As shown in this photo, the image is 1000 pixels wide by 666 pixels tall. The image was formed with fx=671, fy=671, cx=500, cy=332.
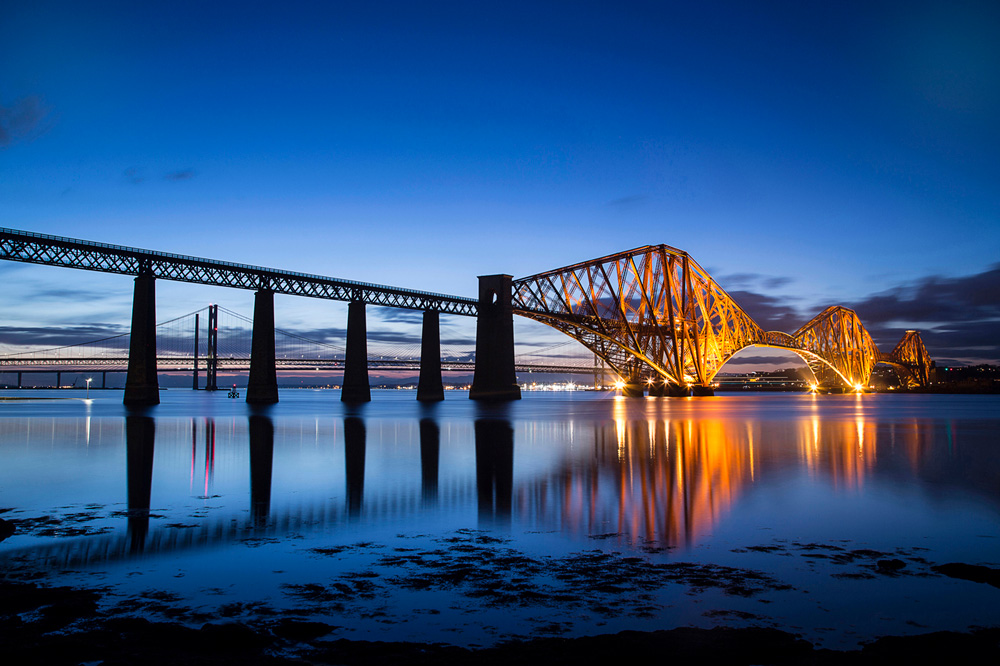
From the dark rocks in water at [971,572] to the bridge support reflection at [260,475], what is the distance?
834cm

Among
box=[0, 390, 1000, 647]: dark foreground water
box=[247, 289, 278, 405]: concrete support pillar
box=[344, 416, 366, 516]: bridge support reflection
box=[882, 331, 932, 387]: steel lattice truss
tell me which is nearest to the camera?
box=[0, 390, 1000, 647]: dark foreground water

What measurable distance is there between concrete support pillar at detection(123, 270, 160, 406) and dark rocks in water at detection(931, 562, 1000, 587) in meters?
47.7

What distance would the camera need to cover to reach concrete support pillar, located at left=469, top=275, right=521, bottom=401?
69938mm

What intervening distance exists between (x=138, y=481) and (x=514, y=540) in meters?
9.52

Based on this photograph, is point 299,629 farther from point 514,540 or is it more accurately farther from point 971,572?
point 971,572

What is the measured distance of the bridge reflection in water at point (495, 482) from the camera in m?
8.98

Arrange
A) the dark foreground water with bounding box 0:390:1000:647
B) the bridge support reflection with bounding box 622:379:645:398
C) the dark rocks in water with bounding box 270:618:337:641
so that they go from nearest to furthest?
the dark rocks in water with bounding box 270:618:337:641 → the dark foreground water with bounding box 0:390:1000:647 → the bridge support reflection with bounding box 622:379:645:398

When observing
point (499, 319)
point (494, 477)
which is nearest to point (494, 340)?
point (499, 319)

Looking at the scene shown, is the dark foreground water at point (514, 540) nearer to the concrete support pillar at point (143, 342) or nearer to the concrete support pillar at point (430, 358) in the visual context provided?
the concrete support pillar at point (143, 342)

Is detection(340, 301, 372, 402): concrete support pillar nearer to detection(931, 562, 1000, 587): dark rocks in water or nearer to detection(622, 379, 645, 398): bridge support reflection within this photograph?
detection(622, 379, 645, 398): bridge support reflection

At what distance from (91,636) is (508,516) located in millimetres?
6102

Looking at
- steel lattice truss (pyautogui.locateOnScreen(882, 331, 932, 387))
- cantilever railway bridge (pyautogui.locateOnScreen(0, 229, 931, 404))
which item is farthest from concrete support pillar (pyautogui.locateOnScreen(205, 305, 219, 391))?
steel lattice truss (pyautogui.locateOnScreen(882, 331, 932, 387))

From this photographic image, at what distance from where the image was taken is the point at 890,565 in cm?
728

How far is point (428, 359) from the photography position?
70125 mm
